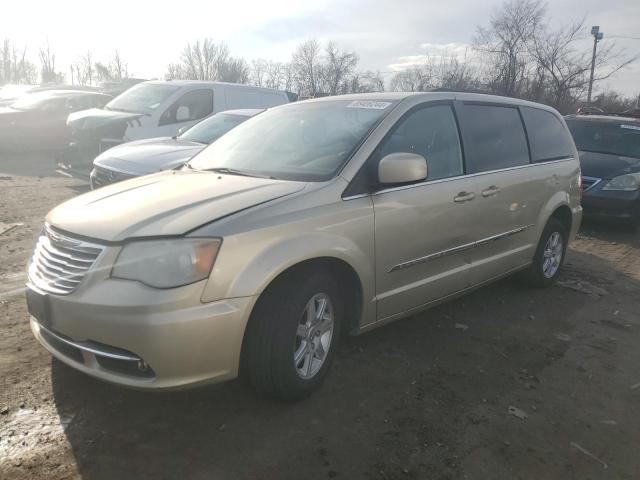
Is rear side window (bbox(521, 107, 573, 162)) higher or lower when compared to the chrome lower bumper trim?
higher

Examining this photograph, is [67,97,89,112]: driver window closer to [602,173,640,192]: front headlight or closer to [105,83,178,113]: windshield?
[105,83,178,113]: windshield

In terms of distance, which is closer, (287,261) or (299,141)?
(287,261)

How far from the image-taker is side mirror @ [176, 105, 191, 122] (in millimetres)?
9461

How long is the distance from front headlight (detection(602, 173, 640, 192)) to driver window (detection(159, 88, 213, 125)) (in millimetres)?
6770

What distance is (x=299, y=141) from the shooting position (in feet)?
12.0

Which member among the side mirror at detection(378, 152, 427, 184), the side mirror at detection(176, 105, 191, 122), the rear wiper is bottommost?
the rear wiper

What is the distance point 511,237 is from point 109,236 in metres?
3.25

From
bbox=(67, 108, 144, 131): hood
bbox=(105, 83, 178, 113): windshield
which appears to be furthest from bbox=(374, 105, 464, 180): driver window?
bbox=(105, 83, 178, 113): windshield

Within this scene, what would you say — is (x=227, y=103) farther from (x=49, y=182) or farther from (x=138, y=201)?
(x=138, y=201)

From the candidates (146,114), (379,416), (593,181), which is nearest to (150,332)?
(379,416)

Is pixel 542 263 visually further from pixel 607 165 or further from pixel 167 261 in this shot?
pixel 607 165

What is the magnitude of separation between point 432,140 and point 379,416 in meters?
1.94

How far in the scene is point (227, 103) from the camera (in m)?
10.0

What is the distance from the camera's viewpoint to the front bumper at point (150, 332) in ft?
7.97
